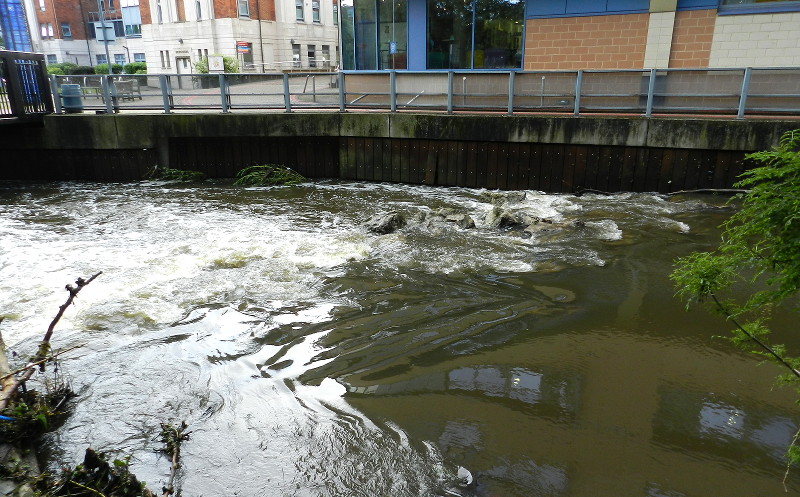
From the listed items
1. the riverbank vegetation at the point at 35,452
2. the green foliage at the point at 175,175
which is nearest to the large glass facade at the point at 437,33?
the green foliage at the point at 175,175

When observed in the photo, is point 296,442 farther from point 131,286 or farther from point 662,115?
point 662,115

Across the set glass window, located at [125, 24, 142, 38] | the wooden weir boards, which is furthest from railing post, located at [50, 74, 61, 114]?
glass window, located at [125, 24, 142, 38]

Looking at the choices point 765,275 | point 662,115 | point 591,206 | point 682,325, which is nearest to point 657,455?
point 682,325

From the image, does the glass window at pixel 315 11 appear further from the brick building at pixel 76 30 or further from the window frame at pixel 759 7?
the window frame at pixel 759 7

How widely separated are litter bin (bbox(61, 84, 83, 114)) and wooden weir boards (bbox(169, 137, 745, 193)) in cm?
252

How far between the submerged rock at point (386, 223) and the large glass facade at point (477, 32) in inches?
311

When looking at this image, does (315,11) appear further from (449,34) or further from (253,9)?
(449,34)

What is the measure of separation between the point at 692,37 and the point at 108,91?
14875mm

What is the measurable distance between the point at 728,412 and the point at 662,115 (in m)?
9.47

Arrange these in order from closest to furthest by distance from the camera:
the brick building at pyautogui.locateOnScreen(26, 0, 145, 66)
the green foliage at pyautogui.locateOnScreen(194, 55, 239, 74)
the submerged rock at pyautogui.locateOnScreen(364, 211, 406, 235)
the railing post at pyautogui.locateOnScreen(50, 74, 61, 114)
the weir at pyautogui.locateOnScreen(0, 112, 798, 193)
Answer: the submerged rock at pyautogui.locateOnScreen(364, 211, 406, 235) < the weir at pyautogui.locateOnScreen(0, 112, 798, 193) < the railing post at pyautogui.locateOnScreen(50, 74, 61, 114) < the green foliage at pyautogui.locateOnScreen(194, 55, 239, 74) < the brick building at pyautogui.locateOnScreen(26, 0, 145, 66)

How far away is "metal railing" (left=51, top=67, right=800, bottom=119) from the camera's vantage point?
11859 mm

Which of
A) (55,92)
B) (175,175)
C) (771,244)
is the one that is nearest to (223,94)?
(175,175)

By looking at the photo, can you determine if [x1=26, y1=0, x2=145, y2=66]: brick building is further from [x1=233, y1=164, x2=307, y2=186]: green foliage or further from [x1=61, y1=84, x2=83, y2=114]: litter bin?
[x1=233, y1=164, x2=307, y2=186]: green foliage

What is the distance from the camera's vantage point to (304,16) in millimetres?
45688
